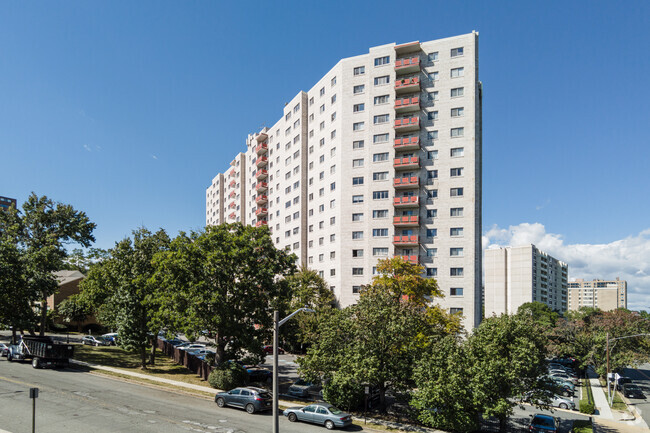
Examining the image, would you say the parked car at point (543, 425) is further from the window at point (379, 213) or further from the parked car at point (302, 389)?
the window at point (379, 213)

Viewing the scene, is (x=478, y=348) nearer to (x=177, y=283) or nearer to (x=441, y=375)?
(x=441, y=375)

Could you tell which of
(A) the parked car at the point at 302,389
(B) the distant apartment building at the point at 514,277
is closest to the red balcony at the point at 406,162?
(A) the parked car at the point at 302,389

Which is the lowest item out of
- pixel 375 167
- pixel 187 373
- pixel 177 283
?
pixel 187 373

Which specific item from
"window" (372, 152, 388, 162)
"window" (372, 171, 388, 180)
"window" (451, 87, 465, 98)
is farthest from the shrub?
"window" (451, 87, 465, 98)

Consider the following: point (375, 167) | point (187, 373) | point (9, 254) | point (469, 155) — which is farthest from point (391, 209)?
point (9, 254)

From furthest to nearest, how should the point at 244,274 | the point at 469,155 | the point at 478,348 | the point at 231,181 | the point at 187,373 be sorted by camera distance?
1. the point at 231,181
2. the point at 469,155
3. the point at 187,373
4. the point at 244,274
5. the point at 478,348

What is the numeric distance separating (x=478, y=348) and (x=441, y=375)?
395cm

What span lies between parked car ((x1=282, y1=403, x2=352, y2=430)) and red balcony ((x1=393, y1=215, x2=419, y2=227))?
36.2 meters

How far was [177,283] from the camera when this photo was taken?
3297cm

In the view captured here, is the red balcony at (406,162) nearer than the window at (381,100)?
Yes

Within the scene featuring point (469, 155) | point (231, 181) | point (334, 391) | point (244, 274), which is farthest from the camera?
point (231, 181)

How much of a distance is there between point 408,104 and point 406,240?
20.8 m

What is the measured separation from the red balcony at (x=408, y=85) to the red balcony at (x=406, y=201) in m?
16.8

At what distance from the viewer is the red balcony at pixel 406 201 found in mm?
57219
